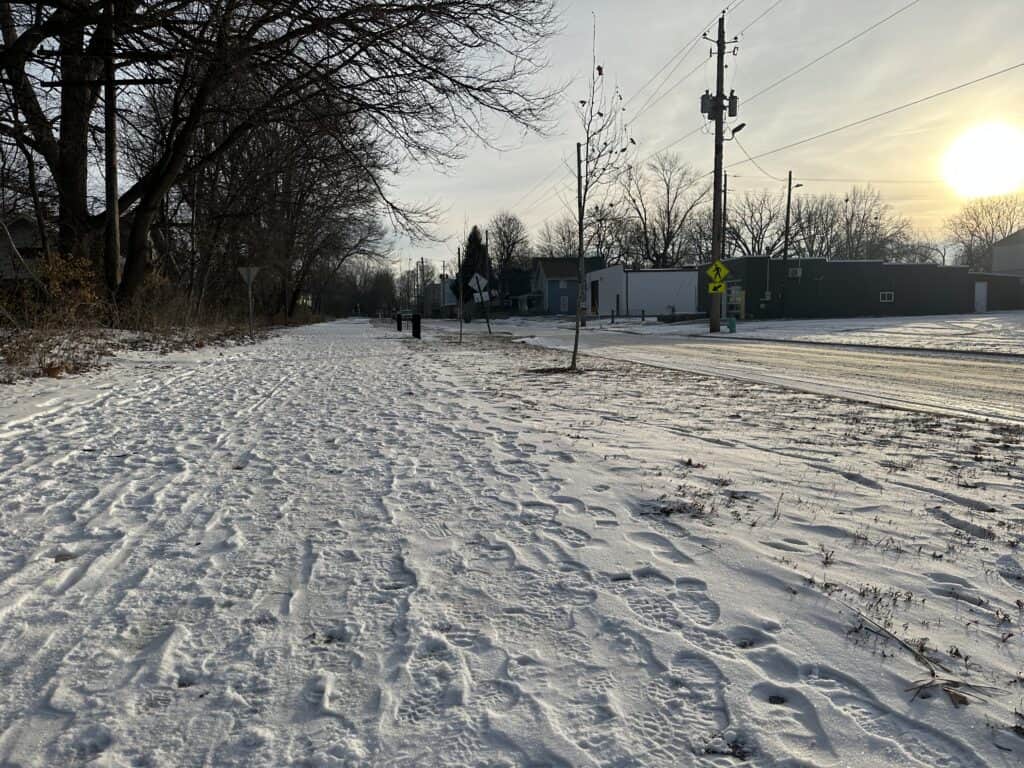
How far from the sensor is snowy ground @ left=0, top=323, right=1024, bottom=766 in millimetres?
2084

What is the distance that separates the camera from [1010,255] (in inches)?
2736

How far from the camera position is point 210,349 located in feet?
63.9

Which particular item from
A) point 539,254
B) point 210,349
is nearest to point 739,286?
point 210,349

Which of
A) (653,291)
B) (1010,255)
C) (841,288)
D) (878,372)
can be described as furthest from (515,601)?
(1010,255)

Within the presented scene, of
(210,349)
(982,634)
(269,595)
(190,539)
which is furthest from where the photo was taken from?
(210,349)

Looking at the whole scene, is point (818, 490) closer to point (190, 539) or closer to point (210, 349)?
point (190, 539)

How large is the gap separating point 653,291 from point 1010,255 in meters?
41.2

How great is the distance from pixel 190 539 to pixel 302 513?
67 cm

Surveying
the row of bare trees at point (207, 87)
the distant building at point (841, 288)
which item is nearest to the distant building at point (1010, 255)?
the distant building at point (841, 288)

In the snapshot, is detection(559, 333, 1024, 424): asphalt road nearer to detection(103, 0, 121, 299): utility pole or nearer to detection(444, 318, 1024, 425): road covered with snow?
detection(444, 318, 1024, 425): road covered with snow

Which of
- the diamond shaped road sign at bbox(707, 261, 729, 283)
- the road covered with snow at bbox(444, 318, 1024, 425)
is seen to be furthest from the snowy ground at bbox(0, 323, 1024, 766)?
the diamond shaped road sign at bbox(707, 261, 729, 283)

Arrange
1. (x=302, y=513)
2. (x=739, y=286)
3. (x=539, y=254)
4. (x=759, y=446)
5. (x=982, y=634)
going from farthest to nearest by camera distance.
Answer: (x=539, y=254) < (x=739, y=286) < (x=759, y=446) < (x=302, y=513) < (x=982, y=634)

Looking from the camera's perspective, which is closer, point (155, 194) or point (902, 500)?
A: point (902, 500)

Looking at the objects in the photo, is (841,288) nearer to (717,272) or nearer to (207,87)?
(717,272)
